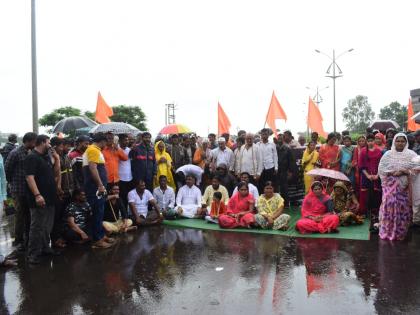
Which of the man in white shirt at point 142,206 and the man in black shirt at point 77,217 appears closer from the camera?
the man in black shirt at point 77,217

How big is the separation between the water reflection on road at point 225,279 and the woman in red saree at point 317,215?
0.50m

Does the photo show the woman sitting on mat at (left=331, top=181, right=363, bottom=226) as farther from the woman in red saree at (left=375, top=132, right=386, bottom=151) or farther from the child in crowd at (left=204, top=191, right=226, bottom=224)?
the child in crowd at (left=204, top=191, right=226, bottom=224)

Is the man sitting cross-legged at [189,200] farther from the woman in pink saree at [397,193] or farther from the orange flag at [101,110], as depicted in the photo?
the orange flag at [101,110]

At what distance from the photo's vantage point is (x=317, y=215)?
774 centimetres

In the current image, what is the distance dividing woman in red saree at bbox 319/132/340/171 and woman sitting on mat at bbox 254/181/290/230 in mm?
1907

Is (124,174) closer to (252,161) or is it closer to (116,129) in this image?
(116,129)

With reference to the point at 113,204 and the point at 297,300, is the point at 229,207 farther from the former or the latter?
the point at 297,300

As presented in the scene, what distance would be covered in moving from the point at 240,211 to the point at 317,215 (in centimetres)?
150

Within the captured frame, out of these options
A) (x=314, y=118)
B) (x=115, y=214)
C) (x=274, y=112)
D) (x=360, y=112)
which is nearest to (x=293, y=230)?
(x=115, y=214)

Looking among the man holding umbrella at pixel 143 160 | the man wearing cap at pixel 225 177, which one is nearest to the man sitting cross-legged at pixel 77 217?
the man holding umbrella at pixel 143 160

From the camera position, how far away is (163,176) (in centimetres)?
948

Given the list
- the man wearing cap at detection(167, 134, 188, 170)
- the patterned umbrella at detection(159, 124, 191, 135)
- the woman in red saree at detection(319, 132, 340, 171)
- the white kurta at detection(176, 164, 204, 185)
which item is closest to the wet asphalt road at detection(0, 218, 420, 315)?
the woman in red saree at detection(319, 132, 340, 171)

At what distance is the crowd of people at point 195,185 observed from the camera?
659 centimetres

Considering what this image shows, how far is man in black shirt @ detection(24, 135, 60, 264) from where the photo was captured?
586cm
